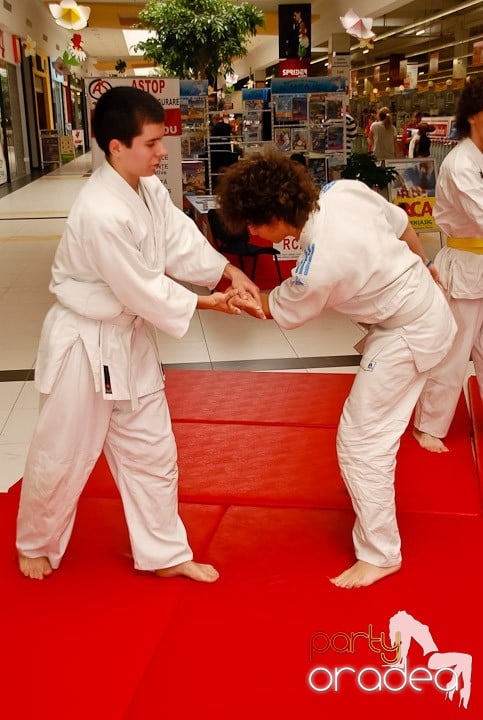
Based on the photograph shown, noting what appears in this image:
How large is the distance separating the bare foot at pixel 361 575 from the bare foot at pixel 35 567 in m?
0.93

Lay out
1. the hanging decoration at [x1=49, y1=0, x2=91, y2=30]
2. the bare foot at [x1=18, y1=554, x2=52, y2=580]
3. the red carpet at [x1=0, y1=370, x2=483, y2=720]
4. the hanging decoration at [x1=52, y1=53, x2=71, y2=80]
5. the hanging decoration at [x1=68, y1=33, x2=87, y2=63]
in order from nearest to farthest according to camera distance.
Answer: the red carpet at [x1=0, y1=370, x2=483, y2=720], the bare foot at [x1=18, y1=554, x2=52, y2=580], the hanging decoration at [x1=49, y1=0, x2=91, y2=30], the hanging decoration at [x1=68, y1=33, x2=87, y2=63], the hanging decoration at [x1=52, y1=53, x2=71, y2=80]

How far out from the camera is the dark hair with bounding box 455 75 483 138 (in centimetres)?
313

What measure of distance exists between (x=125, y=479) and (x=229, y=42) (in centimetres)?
963

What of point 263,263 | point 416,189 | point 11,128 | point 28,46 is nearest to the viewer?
point 263,263

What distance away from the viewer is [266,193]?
7.15 ft

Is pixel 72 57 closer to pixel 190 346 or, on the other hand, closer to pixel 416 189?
pixel 416 189

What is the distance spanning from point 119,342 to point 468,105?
1.87 metres

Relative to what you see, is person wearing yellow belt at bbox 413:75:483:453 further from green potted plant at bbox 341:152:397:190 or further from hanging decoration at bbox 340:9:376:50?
hanging decoration at bbox 340:9:376:50

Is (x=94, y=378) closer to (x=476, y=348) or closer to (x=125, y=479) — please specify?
(x=125, y=479)

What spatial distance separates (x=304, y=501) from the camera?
9.69 ft

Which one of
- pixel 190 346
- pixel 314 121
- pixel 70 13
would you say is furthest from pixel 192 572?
pixel 70 13

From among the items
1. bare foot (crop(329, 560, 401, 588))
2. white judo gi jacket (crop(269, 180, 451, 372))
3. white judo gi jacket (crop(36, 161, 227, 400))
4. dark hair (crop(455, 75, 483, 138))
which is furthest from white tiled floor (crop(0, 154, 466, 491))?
dark hair (crop(455, 75, 483, 138))

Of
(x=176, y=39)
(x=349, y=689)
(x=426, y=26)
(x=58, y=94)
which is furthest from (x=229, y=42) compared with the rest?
(x=58, y=94)

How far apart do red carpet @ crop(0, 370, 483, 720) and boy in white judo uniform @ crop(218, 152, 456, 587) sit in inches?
8.2
